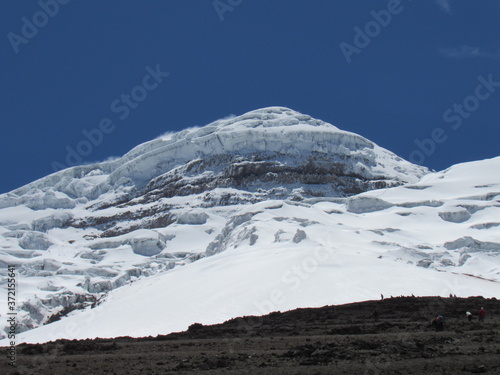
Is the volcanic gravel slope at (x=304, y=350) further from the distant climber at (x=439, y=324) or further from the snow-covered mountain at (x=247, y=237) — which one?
the snow-covered mountain at (x=247, y=237)

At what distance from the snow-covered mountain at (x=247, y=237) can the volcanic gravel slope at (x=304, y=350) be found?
10826 mm

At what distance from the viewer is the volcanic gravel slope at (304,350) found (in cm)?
1739

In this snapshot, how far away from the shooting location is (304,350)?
65.5 ft

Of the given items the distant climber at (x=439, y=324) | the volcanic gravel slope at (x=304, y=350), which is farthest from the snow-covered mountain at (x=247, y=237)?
the distant climber at (x=439, y=324)

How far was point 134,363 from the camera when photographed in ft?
65.5

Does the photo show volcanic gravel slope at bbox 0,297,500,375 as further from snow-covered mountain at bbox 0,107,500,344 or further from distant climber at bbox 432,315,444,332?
snow-covered mountain at bbox 0,107,500,344

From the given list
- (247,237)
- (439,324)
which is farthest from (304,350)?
(247,237)

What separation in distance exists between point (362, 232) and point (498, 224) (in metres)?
25.7

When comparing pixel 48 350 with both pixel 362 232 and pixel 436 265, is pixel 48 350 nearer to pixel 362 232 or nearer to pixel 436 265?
pixel 436 265

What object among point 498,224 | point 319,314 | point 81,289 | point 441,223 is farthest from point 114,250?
point 319,314

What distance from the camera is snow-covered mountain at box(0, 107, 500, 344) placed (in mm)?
44438

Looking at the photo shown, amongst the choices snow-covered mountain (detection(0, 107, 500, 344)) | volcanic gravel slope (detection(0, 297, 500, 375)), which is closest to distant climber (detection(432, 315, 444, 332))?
volcanic gravel slope (detection(0, 297, 500, 375))

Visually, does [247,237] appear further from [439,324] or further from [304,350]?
[304,350]

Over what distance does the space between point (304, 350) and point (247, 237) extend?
60529 millimetres
